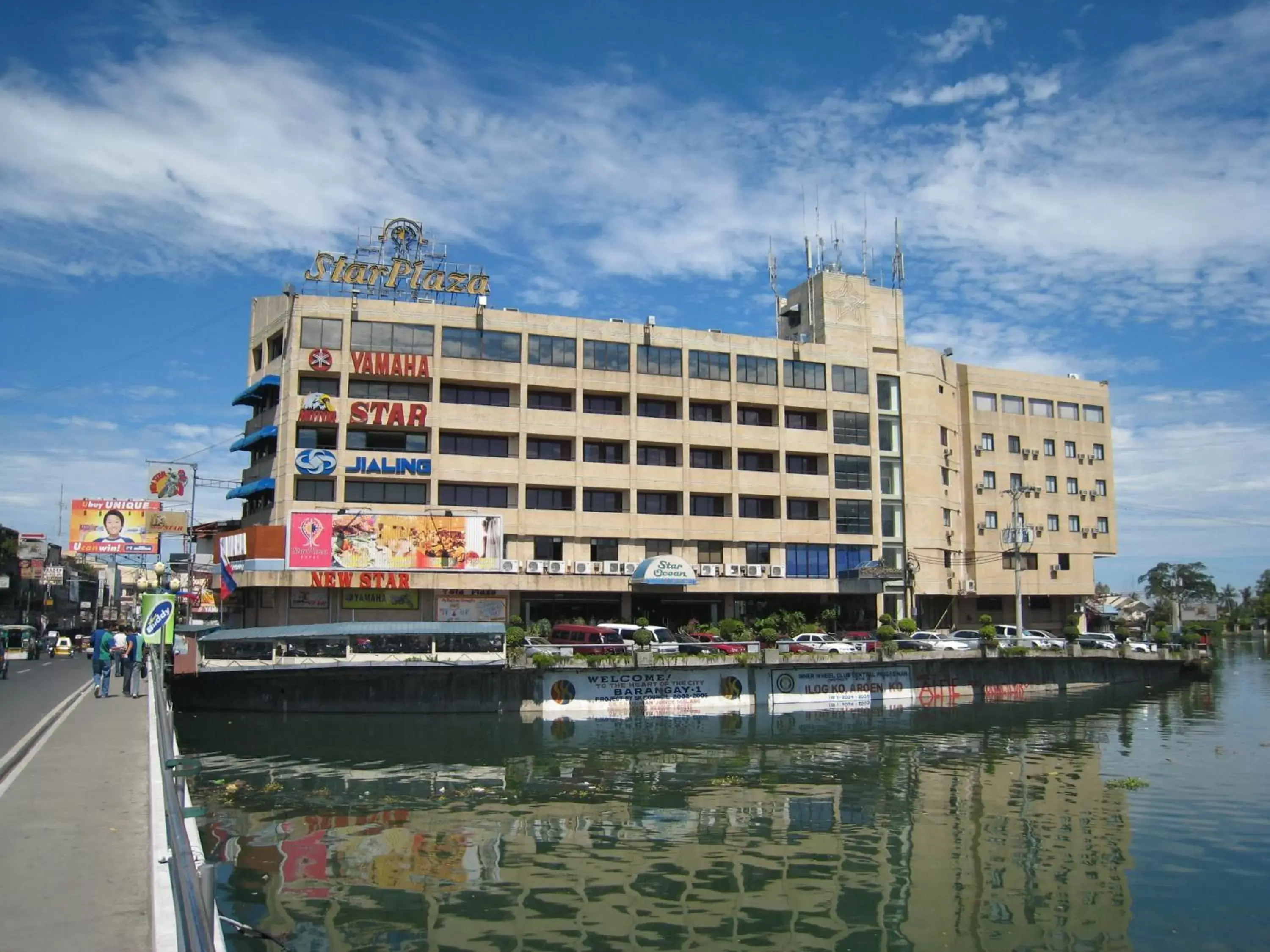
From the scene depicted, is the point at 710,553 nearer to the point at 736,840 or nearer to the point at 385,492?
the point at 385,492

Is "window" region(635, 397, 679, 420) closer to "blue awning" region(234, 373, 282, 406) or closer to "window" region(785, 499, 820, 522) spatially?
"window" region(785, 499, 820, 522)

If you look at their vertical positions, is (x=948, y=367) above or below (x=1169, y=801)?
above

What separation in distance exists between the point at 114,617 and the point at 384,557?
10675 centimetres

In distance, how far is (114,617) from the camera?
479 ft

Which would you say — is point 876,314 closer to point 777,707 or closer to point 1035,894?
point 777,707

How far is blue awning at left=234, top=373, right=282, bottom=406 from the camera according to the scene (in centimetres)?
6322

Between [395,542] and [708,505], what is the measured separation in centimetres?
2291

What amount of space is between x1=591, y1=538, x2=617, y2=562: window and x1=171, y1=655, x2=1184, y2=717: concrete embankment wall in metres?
16.2

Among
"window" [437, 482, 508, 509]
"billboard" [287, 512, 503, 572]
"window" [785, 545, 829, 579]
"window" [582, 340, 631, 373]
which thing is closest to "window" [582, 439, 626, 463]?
"window" [582, 340, 631, 373]

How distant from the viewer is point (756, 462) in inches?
2901

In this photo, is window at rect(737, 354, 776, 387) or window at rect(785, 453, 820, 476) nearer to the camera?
window at rect(737, 354, 776, 387)

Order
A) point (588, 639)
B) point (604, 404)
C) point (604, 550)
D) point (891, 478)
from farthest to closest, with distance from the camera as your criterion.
A: 1. point (891, 478)
2. point (604, 404)
3. point (604, 550)
4. point (588, 639)

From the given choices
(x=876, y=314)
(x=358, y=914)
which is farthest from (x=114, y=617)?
(x=358, y=914)

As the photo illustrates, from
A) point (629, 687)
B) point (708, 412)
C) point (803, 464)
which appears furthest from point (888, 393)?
point (629, 687)
